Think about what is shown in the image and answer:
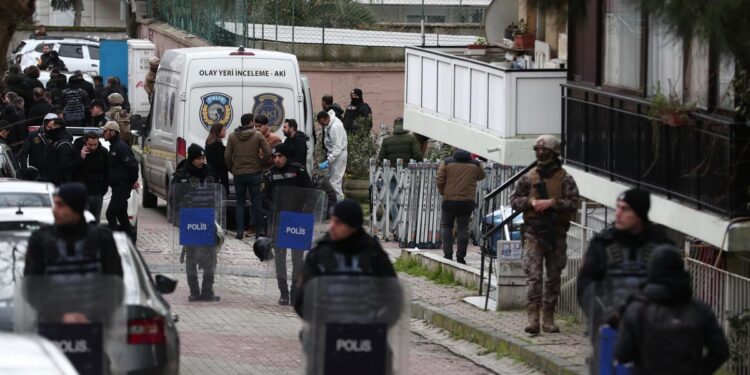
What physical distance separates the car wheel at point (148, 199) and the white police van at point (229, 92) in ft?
9.21

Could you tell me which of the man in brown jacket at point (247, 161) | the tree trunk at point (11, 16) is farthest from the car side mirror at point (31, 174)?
the tree trunk at point (11, 16)

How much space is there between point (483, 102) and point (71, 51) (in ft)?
86.9

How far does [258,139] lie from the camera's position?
21359 mm

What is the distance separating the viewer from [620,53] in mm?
16359

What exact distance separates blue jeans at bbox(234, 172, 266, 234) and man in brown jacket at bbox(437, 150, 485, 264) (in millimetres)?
3106

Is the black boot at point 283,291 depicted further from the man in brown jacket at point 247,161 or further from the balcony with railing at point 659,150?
the man in brown jacket at point 247,161

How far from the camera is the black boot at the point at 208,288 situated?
55.1ft

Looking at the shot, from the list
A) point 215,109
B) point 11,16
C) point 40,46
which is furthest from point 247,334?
point 40,46

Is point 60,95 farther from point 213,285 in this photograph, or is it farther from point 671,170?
point 671,170

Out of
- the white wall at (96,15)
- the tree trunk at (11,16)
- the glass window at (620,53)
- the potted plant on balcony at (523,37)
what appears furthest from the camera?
the white wall at (96,15)

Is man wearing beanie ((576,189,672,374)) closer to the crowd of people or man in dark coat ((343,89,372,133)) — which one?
the crowd of people

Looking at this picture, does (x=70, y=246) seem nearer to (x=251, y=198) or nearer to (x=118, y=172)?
(x=118, y=172)

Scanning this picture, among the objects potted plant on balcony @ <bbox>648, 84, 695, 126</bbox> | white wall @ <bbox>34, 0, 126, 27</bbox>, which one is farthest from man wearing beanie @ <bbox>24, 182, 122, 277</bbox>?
white wall @ <bbox>34, 0, 126, 27</bbox>

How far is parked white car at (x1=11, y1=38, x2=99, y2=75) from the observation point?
143ft
